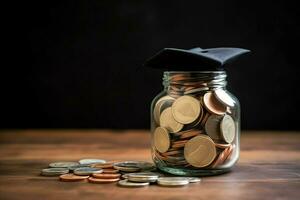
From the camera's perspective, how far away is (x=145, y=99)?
1.84 metres

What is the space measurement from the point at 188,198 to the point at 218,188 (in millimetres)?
88

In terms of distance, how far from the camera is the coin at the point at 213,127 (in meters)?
0.96

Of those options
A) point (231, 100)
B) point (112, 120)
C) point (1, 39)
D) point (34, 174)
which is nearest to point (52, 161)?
point (34, 174)

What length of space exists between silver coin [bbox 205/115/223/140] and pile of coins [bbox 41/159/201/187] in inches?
3.3

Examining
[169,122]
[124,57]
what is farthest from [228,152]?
[124,57]

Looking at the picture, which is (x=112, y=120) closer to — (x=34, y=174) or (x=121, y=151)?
(x=121, y=151)

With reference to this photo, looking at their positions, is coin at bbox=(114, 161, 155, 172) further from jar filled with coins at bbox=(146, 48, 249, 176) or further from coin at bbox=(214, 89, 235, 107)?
coin at bbox=(214, 89, 235, 107)

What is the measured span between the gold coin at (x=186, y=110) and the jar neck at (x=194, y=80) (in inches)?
0.8

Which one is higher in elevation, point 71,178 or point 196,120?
point 196,120

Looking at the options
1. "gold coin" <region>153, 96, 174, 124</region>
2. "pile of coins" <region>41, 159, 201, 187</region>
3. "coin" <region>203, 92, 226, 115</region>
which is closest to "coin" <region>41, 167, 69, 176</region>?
"pile of coins" <region>41, 159, 201, 187</region>

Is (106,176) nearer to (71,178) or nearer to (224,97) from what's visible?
(71,178)

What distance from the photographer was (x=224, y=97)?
1.00 metres

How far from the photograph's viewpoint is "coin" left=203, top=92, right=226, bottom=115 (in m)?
0.96

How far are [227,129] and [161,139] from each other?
0.12 metres
